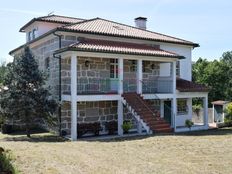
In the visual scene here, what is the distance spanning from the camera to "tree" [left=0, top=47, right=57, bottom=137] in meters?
18.3

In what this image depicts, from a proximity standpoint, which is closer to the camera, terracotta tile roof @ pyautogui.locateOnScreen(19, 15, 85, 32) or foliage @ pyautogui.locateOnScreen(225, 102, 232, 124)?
terracotta tile roof @ pyautogui.locateOnScreen(19, 15, 85, 32)

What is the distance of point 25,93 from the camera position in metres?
18.5

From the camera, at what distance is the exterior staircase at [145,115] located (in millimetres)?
18141

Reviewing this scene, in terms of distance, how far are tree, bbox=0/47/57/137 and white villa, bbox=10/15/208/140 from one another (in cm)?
136

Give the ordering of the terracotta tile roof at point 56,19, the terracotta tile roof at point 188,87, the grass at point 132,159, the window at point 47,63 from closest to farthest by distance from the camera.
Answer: the grass at point 132,159 < the terracotta tile roof at point 188,87 < the window at point 47,63 < the terracotta tile roof at point 56,19

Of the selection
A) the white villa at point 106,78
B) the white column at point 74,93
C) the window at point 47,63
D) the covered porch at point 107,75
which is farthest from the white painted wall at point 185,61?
the white column at point 74,93

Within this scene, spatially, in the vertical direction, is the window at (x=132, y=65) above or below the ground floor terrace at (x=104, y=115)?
above

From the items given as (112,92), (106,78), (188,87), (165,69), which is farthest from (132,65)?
(188,87)

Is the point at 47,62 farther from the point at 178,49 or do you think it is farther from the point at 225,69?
the point at 225,69

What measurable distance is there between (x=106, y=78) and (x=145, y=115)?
399cm

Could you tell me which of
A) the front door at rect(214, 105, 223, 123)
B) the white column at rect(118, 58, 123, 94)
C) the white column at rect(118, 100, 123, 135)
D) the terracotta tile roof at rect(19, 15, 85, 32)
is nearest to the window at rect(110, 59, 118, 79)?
the white column at rect(118, 58, 123, 94)

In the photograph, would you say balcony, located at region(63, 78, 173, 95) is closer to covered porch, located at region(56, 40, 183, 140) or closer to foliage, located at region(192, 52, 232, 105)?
covered porch, located at region(56, 40, 183, 140)

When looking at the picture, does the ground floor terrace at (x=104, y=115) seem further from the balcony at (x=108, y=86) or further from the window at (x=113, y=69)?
the window at (x=113, y=69)

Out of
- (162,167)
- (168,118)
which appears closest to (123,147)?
(162,167)
